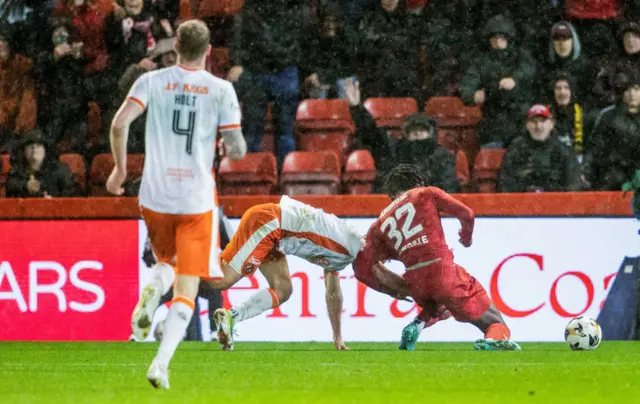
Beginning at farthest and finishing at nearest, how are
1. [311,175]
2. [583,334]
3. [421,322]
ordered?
[311,175]
[421,322]
[583,334]

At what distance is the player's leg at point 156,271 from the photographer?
22.2ft

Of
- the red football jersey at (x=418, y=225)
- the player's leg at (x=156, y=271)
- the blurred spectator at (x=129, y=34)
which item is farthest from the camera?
the blurred spectator at (x=129, y=34)

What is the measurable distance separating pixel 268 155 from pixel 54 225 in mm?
2552

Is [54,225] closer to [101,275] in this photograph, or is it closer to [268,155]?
[101,275]

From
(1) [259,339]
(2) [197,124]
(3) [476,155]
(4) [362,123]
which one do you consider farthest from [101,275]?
(2) [197,124]

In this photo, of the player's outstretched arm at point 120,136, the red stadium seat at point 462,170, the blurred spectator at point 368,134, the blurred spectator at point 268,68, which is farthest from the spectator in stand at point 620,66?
the player's outstretched arm at point 120,136

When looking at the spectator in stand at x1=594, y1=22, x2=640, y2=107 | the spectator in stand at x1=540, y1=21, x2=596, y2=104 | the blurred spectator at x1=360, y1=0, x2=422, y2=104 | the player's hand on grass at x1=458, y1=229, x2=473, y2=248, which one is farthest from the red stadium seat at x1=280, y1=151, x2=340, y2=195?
the player's hand on grass at x1=458, y1=229, x2=473, y2=248

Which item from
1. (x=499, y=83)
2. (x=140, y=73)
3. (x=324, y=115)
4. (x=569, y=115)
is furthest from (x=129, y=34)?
(x=569, y=115)

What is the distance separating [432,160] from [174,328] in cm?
743

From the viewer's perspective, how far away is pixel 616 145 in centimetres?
1381

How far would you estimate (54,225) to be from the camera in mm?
13250

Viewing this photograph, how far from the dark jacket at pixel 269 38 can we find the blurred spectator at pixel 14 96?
260 cm

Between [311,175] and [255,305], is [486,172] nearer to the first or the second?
[311,175]

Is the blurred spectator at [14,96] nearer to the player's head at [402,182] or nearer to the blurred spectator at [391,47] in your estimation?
the blurred spectator at [391,47]
